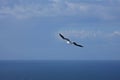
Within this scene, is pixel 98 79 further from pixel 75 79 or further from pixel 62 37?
pixel 62 37

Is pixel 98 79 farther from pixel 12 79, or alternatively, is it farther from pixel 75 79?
pixel 12 79

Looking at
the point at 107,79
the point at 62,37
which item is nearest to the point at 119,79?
the point at 107,79

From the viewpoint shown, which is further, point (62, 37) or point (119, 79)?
point (119, 79)

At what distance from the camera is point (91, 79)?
14688 centimetres

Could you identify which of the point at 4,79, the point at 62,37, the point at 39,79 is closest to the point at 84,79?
the point at 39,79

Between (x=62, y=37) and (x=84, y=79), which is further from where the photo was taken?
(x=84, y=79)

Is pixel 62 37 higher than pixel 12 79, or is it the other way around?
pixel 12 79

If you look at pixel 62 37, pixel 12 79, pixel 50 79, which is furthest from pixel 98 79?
pixel 62 37

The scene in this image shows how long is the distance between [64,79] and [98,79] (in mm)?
9398

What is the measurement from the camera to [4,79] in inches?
5748

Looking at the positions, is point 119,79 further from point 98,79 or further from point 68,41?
point 68,41

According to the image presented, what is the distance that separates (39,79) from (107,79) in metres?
18.8

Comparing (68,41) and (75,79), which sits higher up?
(75,79)

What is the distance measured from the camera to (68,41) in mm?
24234
